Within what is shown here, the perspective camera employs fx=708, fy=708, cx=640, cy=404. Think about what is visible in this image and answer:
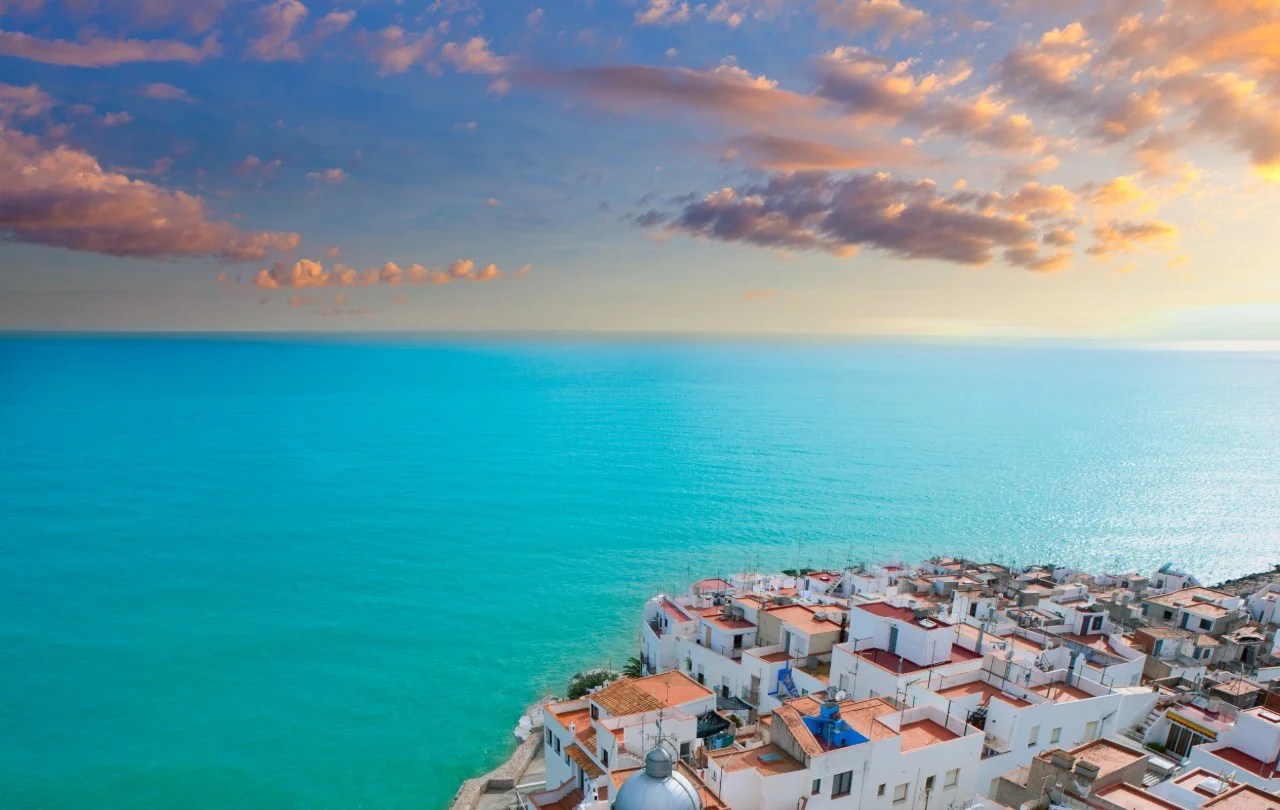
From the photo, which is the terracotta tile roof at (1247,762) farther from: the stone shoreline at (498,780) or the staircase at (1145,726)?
the stone shoreline at (498,780)

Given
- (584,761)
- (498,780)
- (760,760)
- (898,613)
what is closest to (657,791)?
(760,760)

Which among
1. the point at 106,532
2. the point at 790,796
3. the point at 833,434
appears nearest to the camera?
the point at 790,796

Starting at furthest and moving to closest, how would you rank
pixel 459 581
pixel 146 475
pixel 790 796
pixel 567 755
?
Result: pixel 146 475, pixel 459 581, pixel 567 755, pixel 790 796

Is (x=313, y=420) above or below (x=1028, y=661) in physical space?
below

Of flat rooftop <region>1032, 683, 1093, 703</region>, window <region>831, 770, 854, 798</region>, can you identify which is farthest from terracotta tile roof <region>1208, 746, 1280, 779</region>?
window <region>831, 770, 854, 798</region>

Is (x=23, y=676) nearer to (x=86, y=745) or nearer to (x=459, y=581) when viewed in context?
(x=86, y=745)

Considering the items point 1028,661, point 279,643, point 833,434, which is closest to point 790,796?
point 1028,661
